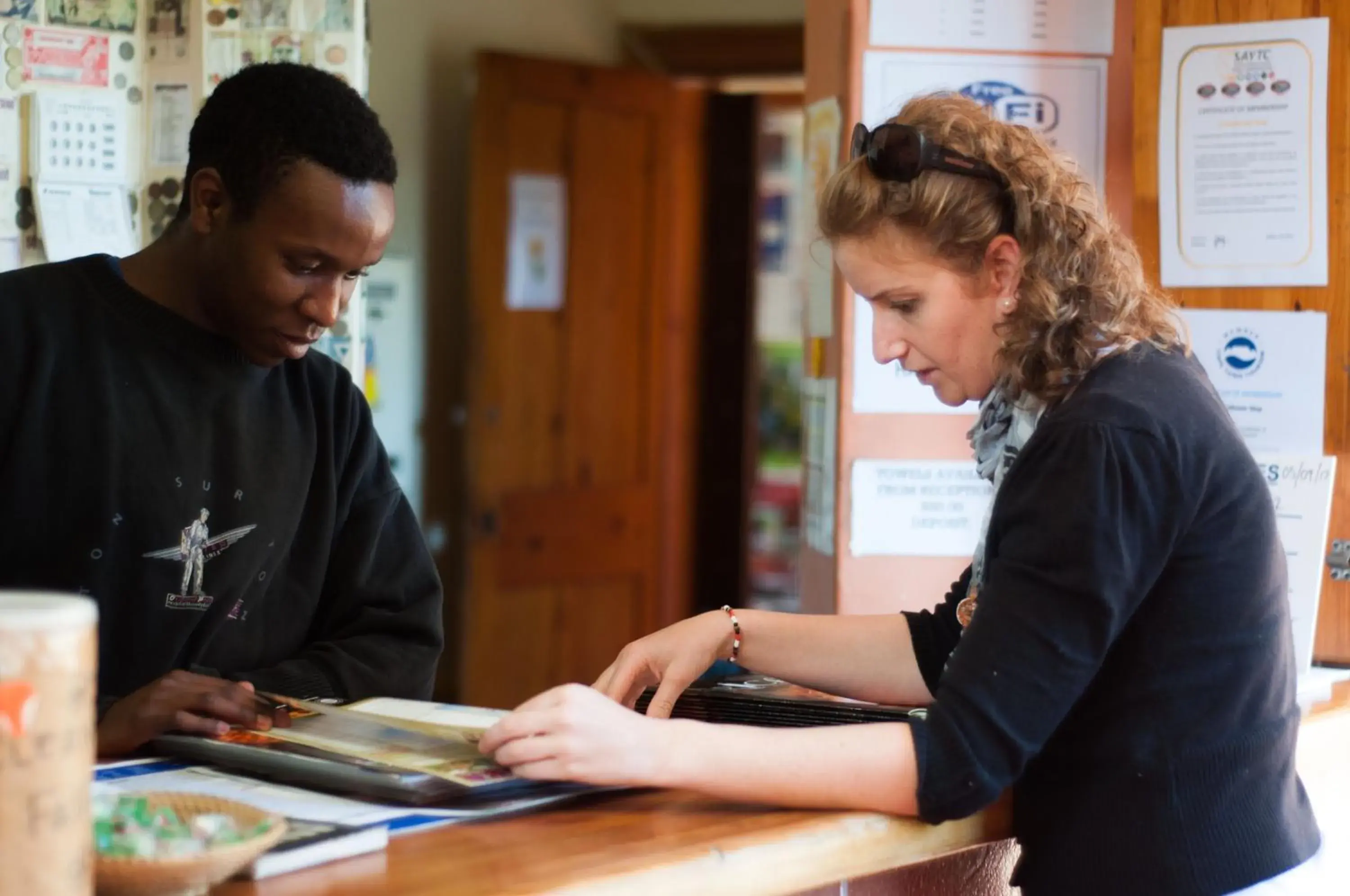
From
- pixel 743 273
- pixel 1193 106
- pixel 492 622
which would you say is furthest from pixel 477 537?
pixel 1193 106

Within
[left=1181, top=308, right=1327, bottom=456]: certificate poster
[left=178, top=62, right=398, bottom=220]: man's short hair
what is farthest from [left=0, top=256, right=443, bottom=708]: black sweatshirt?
[left=1181, top=308, right=1327, bottom=456]: certificate poster

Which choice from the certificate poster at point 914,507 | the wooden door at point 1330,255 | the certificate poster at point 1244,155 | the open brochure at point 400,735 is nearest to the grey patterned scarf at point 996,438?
the open brochure at point 400,735

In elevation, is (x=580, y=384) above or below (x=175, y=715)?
above

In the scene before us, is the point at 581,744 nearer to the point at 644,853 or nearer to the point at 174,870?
the point at 644,853

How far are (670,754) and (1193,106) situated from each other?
6.00 feet

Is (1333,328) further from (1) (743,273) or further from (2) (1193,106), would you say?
(1) (743,273)

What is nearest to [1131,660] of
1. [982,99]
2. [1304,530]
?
[1304,530]

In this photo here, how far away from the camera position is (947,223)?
1421 millimetres

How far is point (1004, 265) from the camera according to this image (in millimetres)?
1439

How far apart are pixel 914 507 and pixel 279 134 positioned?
1.60 meters

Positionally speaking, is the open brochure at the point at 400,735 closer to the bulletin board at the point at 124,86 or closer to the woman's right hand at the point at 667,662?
the woman's right hand at the point at 667,662

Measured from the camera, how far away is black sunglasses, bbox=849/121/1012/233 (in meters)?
1.42

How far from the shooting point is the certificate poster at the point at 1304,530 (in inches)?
87.0

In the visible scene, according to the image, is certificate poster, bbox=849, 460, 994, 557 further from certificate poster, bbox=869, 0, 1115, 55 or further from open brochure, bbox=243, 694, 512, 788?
open brochure, bbox=243, 694, 512, 788
